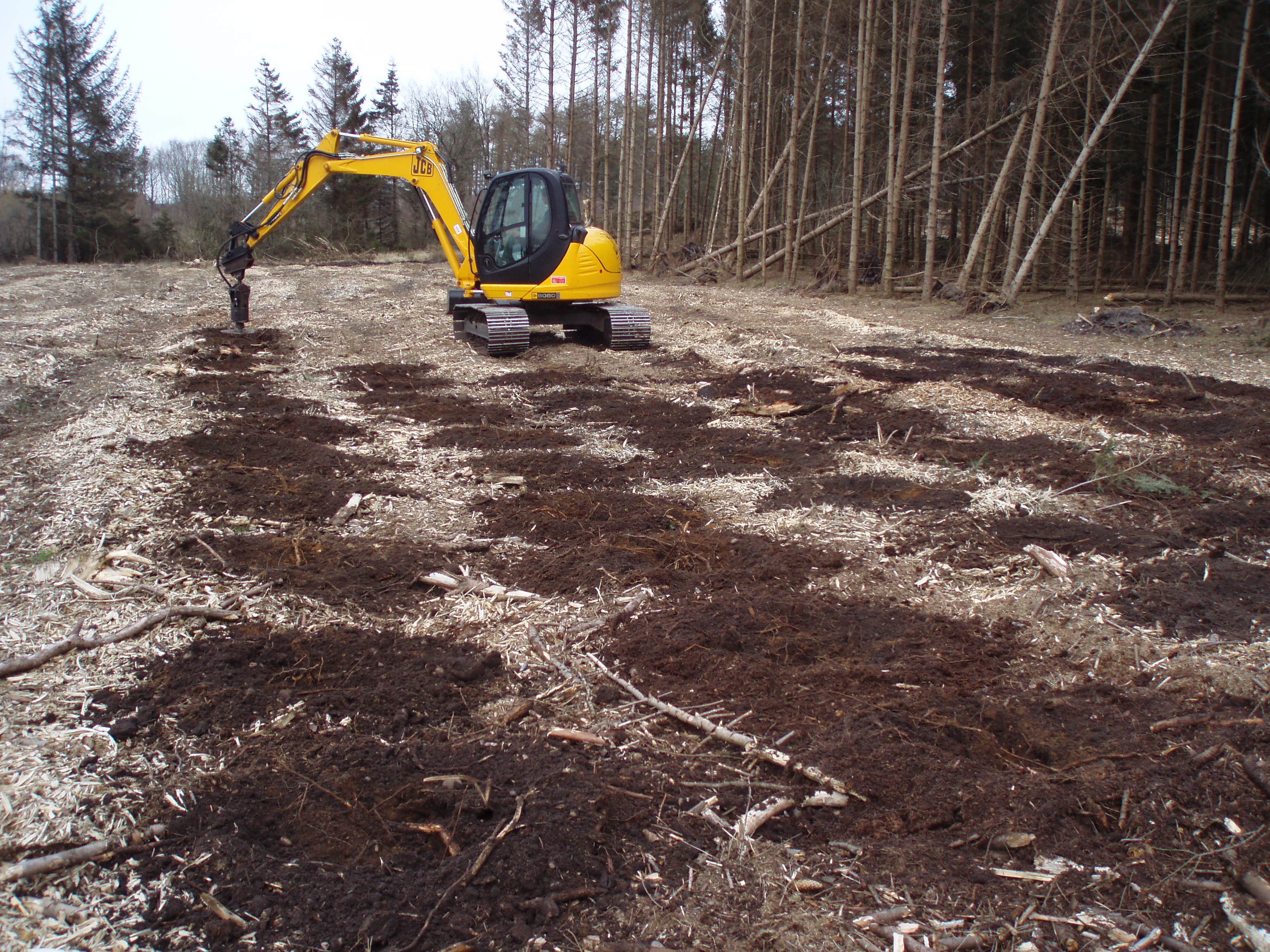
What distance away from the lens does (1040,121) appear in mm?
13922

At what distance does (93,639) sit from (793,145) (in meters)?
19.0

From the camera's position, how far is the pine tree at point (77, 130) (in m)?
29.7

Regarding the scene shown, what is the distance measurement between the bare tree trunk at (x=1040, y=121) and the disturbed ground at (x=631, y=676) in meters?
7.90

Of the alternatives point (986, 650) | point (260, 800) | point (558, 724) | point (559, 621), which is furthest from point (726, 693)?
point (260, 800)

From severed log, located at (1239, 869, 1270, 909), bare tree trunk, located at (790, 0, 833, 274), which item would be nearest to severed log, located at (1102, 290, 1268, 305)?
bare tree trunk, located at (790, 0, 833, 274)

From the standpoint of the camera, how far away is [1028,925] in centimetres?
220

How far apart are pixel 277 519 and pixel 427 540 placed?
0.96m

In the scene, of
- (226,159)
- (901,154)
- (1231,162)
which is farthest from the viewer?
(226,159)

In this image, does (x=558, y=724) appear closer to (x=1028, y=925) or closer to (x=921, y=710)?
(x=921, y=710)

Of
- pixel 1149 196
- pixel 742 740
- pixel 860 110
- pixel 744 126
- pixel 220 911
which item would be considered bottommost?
pixel 220 911

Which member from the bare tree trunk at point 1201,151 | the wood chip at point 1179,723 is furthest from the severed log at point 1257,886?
the bare tree trunk at point 1201,151

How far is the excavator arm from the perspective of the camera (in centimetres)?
1176

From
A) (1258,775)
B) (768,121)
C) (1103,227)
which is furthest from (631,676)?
(768,121)

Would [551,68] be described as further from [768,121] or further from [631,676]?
[631,676]
